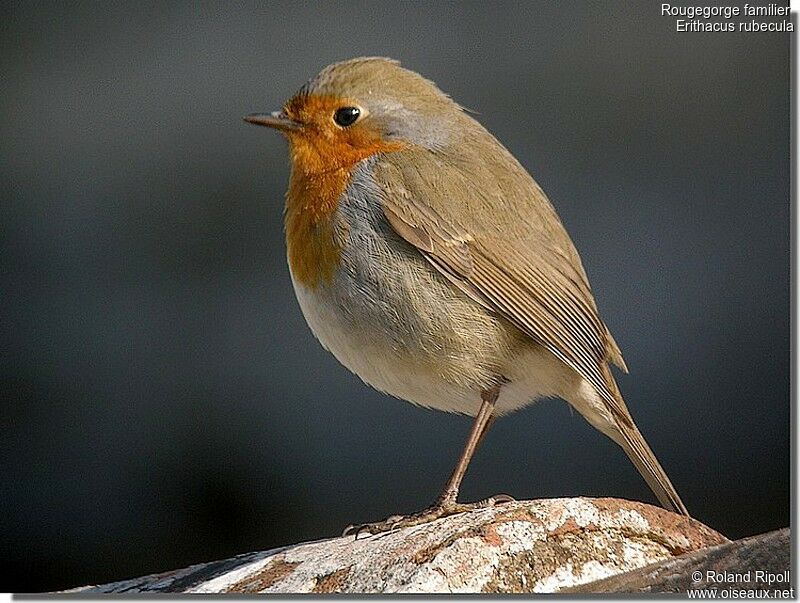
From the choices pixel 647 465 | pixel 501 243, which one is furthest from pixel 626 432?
pixel 501 243

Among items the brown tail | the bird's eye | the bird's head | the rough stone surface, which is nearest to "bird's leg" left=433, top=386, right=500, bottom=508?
the rough stone surface

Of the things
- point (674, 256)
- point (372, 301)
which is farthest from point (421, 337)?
point (674, 256)

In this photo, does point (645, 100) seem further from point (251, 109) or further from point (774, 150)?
point (251, 109)

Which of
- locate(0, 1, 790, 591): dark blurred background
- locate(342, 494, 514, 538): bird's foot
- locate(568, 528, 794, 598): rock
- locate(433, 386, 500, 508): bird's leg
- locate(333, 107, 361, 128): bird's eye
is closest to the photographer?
locate(568, 528, 794, 598): rock

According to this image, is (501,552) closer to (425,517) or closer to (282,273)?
(425,517)

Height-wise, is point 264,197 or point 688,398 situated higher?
point 264,197

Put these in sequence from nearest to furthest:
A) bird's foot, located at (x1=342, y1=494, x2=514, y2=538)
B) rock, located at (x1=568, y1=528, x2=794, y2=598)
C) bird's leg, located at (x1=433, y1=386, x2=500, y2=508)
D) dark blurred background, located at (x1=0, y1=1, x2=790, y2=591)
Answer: rock, located at (x1=568, y1=528, x2=794, y2=598), bird's foot, located at (x1=342, y1=494, x2=514, y2=538), bird's leg, located at (x1=433, y1=386, x2=500, y2=508), dark blurred background, located at (x1=0, y1=1, x2=790, y2=591)

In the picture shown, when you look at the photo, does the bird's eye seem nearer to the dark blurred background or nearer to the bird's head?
the bird's head

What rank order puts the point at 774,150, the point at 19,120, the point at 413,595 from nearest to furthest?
the point at 413,595
the point at 774,150
the point at 19,120

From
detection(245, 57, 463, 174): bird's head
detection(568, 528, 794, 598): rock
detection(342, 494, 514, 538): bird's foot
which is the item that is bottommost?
detection(568, 528, 794, 598): rock
